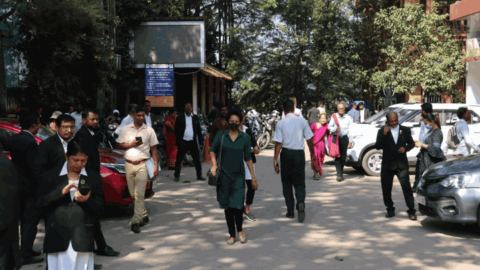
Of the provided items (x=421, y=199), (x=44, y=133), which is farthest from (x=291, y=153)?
(x=44, y=133)

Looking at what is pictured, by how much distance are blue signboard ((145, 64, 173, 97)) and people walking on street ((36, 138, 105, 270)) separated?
53.9 ft

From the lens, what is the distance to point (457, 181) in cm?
652

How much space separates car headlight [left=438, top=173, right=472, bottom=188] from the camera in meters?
6.45

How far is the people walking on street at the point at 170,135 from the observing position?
13.8m

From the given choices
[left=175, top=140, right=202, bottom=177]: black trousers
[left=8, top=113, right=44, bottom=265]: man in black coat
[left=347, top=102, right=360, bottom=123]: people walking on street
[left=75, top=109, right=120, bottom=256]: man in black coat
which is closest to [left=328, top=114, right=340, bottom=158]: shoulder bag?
[left=175, top=140, right=202, bottom=177]: black trousers

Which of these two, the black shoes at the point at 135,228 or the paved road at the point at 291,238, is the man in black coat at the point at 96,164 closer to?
the paved road at the point at 291,238

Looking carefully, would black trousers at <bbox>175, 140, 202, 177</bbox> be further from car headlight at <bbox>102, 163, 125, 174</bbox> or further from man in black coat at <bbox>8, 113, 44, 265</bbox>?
man in black coat at <bbox>8, 113, 44, 265</bbox>

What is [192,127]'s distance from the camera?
11805 millimetres

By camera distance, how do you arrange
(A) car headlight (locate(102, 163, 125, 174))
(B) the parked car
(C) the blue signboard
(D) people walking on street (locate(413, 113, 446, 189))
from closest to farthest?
(B) the parked car, (A) car headlight (locate(102, 163, 125, 174)), (D) people walking on street (locate(413, 113, 446, 189)), (C) the blue signboard

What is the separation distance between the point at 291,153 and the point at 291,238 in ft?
5.44

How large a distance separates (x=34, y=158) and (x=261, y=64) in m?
30.5

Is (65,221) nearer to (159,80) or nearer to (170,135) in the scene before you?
(170,135)

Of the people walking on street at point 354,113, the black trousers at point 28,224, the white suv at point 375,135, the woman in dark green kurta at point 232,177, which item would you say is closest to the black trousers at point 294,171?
the woman in dark green kurta at point 232,177

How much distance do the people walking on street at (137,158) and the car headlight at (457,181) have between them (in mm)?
4041
